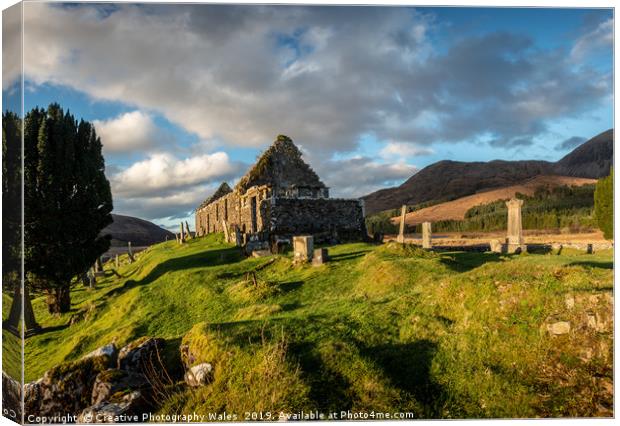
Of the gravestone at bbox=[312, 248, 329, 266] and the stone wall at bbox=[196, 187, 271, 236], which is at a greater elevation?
the stone wall at bbox=[196, 187, 271, 236]

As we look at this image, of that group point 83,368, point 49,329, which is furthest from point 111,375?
point 49,329

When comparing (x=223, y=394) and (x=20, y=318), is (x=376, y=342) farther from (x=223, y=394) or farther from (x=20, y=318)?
(x=20, y=318)

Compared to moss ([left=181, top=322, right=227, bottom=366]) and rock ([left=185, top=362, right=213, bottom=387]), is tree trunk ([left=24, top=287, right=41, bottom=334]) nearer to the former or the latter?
Result: moss ([left=181, top=322, right=227, bottom=366])

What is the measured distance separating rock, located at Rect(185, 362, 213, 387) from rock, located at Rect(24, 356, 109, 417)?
176 centimetres

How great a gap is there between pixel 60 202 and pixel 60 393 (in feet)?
23.8

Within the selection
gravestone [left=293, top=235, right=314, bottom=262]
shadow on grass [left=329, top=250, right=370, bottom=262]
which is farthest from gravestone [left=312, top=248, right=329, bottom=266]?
shadow on grass [left=329, top=250, right=370, bottom=262]

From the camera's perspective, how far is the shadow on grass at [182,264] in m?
15.1

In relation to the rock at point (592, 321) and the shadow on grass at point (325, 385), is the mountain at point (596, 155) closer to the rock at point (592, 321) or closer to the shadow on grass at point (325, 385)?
the rock at point (592, 321)

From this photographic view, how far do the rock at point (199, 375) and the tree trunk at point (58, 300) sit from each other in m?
8.28

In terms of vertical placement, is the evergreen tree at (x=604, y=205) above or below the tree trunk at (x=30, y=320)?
above

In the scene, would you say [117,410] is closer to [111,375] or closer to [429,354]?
[111,375]

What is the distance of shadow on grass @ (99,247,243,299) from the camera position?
15.1 metres

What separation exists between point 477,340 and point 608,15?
6.40 m

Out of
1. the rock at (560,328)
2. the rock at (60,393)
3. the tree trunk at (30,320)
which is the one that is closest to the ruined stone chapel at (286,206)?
the tree trunk at (30,320)
